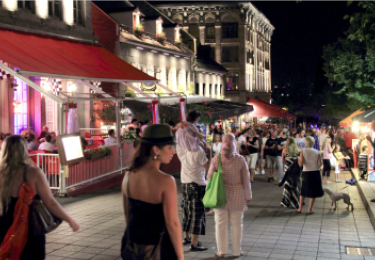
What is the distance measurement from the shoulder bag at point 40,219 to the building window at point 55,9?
51.3 ft

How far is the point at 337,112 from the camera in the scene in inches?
2477

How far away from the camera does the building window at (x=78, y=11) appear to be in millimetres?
19875

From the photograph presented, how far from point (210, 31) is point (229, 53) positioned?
377 centimetres

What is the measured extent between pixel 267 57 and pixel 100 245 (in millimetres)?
70907

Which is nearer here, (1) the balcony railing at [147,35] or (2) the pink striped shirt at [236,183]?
(2) the pink striped shirt at [236,183]

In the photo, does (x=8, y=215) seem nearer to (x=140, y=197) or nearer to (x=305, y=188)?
(x=140, y=197)

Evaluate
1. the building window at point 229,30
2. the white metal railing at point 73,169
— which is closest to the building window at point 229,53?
the building window at point 229,30

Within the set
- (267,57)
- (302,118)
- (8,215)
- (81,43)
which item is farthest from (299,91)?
(8,215)

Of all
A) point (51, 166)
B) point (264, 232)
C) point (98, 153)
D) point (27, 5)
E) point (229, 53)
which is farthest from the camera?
point (229, 53)

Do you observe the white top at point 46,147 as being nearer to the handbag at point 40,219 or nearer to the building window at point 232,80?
the handbag at point 40,219

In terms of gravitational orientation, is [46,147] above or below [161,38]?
below

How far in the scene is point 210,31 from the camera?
2338 inches

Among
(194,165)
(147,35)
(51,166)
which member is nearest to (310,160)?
(194,165)

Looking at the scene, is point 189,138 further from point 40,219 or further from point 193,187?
point 40,219
